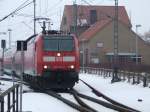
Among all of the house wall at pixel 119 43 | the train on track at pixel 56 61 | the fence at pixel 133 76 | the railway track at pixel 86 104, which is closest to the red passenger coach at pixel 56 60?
the train on track at pixel 56 61

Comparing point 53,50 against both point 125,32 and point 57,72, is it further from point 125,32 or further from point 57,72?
point 125,32

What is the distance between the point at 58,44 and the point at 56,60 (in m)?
0.99

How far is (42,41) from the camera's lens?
103 feet

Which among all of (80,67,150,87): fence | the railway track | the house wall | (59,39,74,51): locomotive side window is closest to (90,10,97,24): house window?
the house wall

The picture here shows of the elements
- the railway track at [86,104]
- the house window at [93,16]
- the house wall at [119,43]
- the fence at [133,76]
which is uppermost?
the house window at [93,16]

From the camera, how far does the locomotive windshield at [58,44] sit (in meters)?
31.5

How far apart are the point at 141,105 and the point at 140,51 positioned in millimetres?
73050

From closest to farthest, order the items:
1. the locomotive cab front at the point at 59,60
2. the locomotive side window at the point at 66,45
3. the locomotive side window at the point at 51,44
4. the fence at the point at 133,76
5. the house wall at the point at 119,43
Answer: the locomotive cab front at the point at 59,60 < the locomotive side window at the point at 51,44 < the locomotive side window at the point at 66,45 < the fence at the point at 133,76 < the house wall at the point at 119,43

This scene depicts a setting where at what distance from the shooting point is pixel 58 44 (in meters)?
31.6

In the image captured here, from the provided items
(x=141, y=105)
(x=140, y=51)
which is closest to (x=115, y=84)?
(x=141, y=105)

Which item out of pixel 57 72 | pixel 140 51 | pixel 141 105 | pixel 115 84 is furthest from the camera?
pixel 140 51

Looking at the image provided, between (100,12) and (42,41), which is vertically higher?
(100,12)

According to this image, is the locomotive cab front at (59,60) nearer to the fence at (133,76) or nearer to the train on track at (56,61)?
the train on track at (56,61)

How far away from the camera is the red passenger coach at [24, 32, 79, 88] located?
3091cm
